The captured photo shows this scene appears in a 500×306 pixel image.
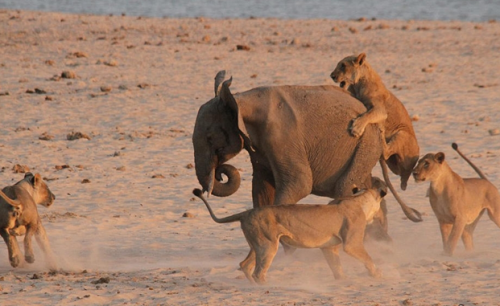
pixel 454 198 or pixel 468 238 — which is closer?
pixel 454 198

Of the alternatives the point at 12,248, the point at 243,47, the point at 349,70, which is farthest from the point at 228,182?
the point at 243,47

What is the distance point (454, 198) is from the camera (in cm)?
1066

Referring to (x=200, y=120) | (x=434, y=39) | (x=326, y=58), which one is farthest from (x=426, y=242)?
(x=434, y=39)

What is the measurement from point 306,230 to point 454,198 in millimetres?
2141

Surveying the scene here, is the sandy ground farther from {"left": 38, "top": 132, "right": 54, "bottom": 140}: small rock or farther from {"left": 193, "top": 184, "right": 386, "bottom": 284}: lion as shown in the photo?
{"left": 193, "top": 184, "right": 386, "bottom": 284}: lion

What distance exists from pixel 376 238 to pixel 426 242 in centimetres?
100

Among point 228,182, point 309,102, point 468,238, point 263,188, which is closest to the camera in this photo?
point 309,102

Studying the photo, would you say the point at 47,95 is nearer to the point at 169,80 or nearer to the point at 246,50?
the point at 169,80

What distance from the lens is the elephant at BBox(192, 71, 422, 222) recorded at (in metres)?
9.77

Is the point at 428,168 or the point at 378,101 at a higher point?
the point at 378,101

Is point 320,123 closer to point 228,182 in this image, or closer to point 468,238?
point 228,182

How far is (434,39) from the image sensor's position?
26.8 metres

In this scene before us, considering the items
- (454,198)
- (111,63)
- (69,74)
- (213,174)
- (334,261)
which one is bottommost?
(334,261)

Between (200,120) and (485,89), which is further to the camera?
(485,89)
